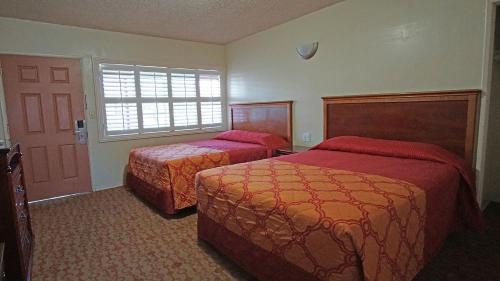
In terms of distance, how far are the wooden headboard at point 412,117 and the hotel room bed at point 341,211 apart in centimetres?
3

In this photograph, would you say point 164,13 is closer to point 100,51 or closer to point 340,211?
point 100,51

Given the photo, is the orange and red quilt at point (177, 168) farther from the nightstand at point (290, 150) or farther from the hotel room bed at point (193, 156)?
the nightstand at point (290, 150)

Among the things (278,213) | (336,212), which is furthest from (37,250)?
(336,212)

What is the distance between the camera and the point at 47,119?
11.5 ft

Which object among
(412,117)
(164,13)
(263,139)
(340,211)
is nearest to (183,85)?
(164,13)

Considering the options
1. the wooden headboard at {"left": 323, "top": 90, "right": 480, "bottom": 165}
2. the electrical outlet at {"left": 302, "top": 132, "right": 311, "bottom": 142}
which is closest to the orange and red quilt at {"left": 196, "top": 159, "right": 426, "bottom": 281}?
the wooden headboard at {"left": 323, "top": 90, "right": 480, "bottom": 165}

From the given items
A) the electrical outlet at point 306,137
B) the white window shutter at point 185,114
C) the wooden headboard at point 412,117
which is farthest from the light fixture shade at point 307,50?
the white window shutter at point 185,114

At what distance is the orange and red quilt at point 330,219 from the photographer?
123cm

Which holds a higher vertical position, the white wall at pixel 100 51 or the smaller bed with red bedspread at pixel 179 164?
the white wall at pixel 100 51

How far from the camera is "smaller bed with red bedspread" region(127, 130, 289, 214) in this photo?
2910 mm

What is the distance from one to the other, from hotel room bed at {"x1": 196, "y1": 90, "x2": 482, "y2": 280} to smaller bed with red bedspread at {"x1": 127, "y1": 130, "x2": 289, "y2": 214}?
0.71 metres

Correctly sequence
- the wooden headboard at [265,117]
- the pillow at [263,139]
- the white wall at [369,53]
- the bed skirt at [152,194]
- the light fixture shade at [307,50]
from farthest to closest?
the wooden headboard at [265,117], the pillow at [263,139], the light fixture shade at [307,50], the bed skirt at [152,194], the white wall at [369,53]

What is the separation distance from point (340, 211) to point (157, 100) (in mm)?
3720

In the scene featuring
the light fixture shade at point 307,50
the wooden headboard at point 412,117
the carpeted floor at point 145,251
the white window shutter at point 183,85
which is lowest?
the carpeted floor at point 145,251
